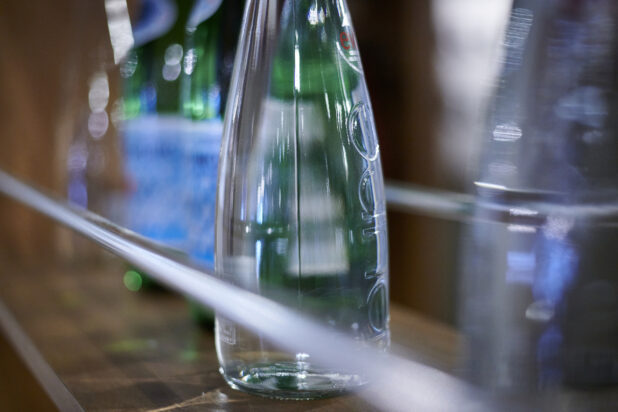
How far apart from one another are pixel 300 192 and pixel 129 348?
133 millimetres

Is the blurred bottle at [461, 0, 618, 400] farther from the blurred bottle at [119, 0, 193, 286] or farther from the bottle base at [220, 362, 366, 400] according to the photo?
the blurred bottle at [119, 0, 193, 286]

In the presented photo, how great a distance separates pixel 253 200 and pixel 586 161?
118 mm

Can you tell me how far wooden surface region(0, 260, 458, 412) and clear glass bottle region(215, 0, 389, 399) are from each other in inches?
0.7

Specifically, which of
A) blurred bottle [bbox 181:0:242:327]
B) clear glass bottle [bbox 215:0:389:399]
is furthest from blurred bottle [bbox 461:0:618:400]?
blurred bottle [bbox 181:0:242:327]

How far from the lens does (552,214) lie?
8.4 inches

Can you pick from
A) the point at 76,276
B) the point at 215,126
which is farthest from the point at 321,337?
the point at 76,276

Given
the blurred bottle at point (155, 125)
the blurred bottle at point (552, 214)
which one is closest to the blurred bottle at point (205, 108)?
the blurred bottle at point (155, 125)

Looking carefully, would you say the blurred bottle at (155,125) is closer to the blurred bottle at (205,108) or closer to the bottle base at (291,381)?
the blurred bottle at (205,108)

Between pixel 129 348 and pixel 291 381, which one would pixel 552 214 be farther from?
pixel 129 348

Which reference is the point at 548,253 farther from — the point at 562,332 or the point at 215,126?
the point at 215,126

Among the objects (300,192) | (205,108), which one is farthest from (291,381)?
(205,108)

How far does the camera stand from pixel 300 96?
0.26 meters

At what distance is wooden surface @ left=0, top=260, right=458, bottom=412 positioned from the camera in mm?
250

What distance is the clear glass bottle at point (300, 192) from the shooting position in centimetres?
26
